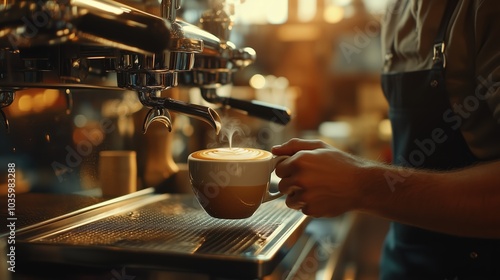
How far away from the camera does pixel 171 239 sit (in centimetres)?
72

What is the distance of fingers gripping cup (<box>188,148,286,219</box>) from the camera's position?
768mm

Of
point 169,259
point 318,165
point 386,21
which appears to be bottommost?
point 169,259

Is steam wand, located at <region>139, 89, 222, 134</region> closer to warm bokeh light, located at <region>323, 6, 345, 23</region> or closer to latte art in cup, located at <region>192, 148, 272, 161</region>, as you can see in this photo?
latte art in cup, located at <region>192, 148, 272, 161</region>

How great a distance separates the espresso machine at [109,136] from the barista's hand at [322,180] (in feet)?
0.22

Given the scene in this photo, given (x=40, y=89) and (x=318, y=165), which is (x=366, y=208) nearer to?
(x=318, y=165)

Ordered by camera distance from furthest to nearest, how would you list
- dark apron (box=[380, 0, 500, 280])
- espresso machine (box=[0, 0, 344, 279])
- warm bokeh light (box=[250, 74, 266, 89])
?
1. warm bokeh light (box=[250, 74, 266, 89])
2. dark apron (box=[380, 0, 500, 280])
3. espresso machine (box=[0, 0, 344, 279])

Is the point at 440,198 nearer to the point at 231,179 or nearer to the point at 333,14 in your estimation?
the point at 231,179

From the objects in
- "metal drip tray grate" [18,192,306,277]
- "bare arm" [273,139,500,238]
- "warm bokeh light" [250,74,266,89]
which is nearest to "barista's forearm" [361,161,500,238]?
"bare arm" [273,139,500,238]

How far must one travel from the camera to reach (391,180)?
778mm

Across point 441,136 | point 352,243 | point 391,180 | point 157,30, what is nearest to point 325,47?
point 352,243

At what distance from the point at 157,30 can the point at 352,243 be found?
80.4 inches

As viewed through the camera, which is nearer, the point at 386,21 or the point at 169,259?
the point at 169,259

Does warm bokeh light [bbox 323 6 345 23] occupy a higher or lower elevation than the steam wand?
higher

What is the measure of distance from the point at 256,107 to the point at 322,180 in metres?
0.29
